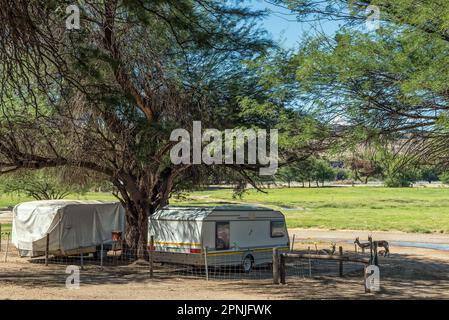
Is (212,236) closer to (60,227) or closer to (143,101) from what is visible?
(143,101)

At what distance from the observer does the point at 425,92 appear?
41.5 ft

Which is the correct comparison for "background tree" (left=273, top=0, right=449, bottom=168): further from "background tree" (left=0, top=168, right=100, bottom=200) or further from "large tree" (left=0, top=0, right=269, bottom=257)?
"background tree" (left=0, top=168, right=100, bottom=200)

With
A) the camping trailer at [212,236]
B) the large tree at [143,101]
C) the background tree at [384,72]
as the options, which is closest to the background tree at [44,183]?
the large tree at [143,101]

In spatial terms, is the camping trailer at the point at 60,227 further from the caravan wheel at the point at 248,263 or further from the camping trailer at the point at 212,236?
the caravan wheel at the point at 248,263

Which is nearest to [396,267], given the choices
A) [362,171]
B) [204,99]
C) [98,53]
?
[362,171]

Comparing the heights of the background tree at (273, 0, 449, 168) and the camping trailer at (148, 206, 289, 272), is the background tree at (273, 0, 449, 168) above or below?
above

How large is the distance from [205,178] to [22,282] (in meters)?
8.45

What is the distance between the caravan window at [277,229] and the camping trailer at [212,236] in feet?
1.52

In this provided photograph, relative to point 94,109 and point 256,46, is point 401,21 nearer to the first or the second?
point 256,46

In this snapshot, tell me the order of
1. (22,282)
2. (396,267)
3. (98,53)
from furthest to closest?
(396,267)
(22,282)
(98,53)

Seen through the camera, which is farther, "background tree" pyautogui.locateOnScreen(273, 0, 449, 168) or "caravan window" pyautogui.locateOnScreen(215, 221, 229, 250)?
"caravan window" pyautogui.locateOnScreen(215, 221, 229, 250)

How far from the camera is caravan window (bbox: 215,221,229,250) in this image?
19134mm

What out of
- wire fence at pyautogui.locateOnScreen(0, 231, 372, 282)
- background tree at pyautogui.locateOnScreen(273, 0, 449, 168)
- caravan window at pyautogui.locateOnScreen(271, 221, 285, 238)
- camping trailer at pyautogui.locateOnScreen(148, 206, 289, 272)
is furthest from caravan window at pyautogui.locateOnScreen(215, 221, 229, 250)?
background tree at pyautogui.locateOnScreen(273, 0, 449, 168)

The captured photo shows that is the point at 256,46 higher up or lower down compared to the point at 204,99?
higher up
